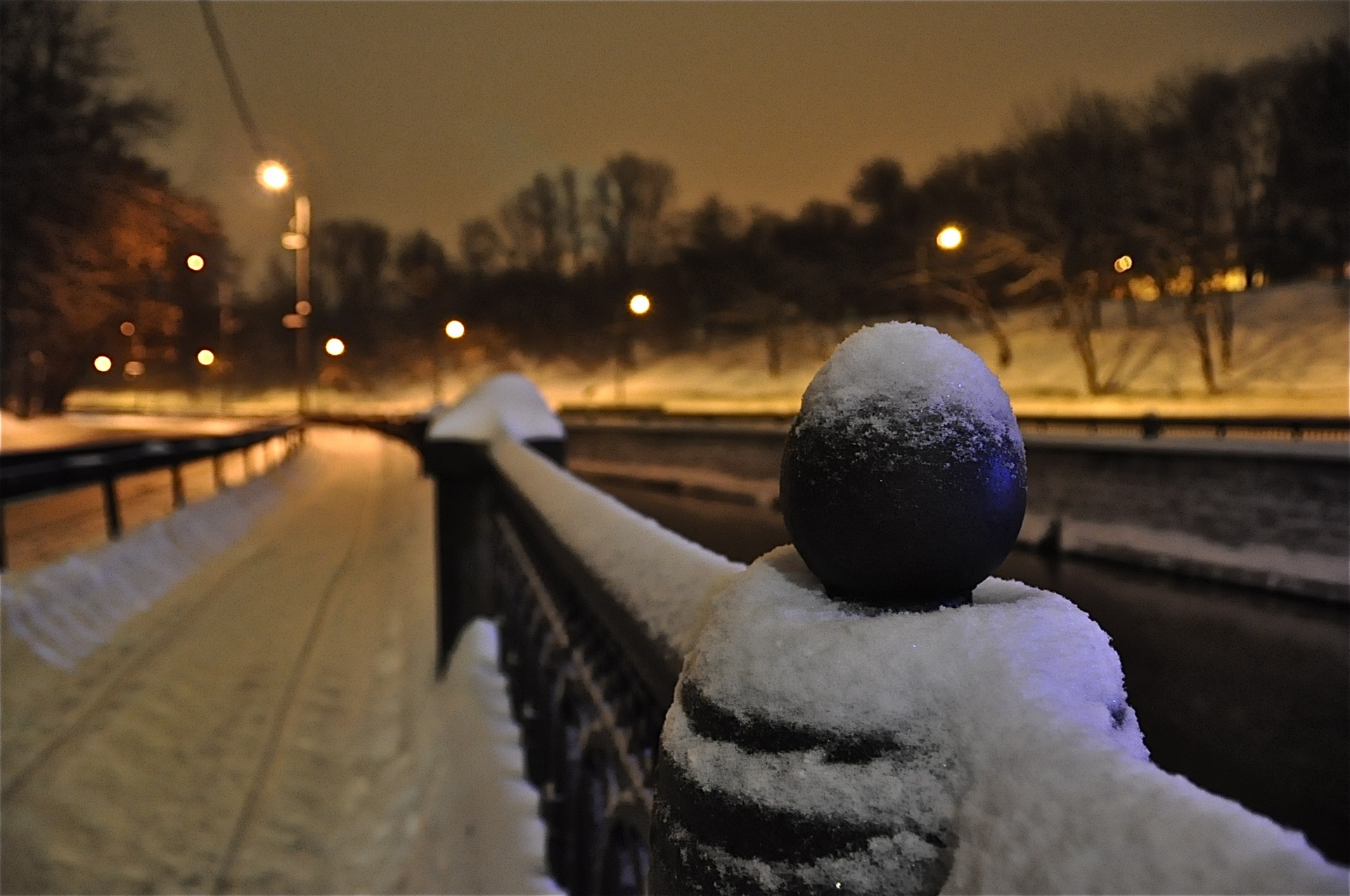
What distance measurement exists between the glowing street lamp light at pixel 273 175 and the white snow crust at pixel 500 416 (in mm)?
9937

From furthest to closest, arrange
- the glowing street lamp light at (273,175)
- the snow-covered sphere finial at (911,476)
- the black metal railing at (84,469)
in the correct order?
the glowing street lamp light at (273,175)
the black metal railing at (84,469)
the snow-covered sphere finial at (911,476)

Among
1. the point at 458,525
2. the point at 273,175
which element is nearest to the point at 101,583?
the point at 458,525

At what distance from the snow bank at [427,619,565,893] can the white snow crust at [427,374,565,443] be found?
1671mm

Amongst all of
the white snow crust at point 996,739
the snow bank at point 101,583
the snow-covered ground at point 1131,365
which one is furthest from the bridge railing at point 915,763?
the snow-covered ground at point 1131,365

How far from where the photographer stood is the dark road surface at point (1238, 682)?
7.80 m

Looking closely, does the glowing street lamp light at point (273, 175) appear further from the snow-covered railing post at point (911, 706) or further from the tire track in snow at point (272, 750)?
the snow-covered railing post at point (911, 706)

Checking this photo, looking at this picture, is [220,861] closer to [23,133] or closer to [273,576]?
[273,576]

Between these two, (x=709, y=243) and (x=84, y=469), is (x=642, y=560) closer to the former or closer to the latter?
(x=84, y=469)

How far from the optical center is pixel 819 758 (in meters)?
0.93

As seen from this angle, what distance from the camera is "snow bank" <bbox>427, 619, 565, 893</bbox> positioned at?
3.29 m

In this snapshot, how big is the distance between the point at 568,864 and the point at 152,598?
5.95 meters

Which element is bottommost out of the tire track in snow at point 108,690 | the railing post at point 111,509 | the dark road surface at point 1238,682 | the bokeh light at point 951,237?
the dark road surface at point 1238,682

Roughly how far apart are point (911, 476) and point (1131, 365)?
4168 cm

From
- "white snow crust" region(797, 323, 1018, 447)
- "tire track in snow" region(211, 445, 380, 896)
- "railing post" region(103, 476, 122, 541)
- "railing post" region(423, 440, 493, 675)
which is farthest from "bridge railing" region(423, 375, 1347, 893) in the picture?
"railing post" region(103, 476, 122, 541)
